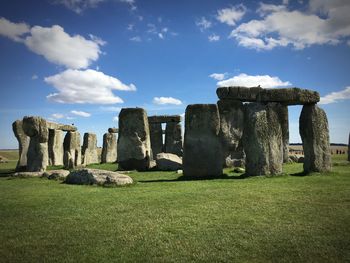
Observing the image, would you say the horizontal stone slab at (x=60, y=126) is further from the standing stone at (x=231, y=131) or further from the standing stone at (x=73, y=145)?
the standing stone at (x=231, y=131)

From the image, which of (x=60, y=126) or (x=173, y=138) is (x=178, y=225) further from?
(x=173, y=138)

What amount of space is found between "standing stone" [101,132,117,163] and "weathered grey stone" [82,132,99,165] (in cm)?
85

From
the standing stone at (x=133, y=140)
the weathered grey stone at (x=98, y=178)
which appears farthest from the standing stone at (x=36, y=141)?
the weathered grey stone at (x=98, y=178)

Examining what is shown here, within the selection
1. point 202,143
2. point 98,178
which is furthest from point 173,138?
point 98,178

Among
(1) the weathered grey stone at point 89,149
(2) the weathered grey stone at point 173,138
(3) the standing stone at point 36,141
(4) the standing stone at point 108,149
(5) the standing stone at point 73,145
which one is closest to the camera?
(3) the standing stone at point 36,141

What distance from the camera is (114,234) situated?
17.3 feet

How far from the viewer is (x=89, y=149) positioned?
26.8m

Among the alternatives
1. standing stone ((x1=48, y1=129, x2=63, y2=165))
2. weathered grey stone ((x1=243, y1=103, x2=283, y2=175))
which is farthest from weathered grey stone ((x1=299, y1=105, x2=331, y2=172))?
standing stone ((x1=48, y1=129, x2=63, y2=165))

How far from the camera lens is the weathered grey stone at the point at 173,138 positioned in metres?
25.7

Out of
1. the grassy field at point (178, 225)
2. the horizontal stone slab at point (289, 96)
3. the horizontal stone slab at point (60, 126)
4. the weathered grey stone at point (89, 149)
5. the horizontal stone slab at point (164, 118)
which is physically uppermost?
the horizontal stone slab at point (164, 118)

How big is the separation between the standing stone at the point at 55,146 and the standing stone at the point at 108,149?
4396 mm

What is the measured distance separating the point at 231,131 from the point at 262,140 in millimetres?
5543

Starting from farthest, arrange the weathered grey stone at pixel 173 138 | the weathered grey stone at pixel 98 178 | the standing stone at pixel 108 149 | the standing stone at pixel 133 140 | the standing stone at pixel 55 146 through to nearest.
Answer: the standing stone at pixel 108 149 → the weathered grey stone at pixel 173 138 → the standing stone at pixel 55 146 → the standing stone at pixel 133 140 → the weathered grey stone at pixel 98 178

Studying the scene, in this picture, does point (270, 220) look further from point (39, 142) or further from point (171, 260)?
point (39, 142)
